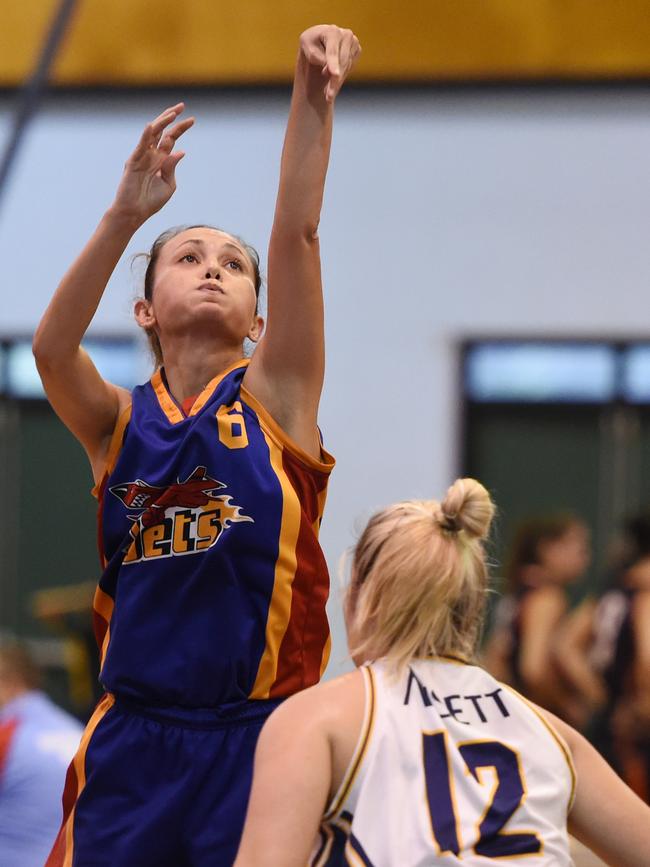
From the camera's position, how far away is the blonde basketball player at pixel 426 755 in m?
1.77

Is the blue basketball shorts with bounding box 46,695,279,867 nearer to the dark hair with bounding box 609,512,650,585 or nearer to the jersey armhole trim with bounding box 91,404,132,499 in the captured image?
the jersey armhole trim with bounding box 91,404,132,499

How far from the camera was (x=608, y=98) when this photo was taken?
7.29 metres

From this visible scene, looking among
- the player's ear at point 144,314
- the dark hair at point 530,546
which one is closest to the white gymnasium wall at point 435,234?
the dark hair at point 530,546

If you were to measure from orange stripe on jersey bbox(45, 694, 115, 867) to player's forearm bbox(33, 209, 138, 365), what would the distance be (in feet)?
1.93

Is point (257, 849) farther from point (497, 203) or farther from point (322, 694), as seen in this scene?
point (497, 203)

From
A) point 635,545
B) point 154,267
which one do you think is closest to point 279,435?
point 154,267

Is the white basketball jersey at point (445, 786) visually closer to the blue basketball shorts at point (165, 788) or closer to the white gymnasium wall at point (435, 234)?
the blue basketball shorts at point (165, 788)

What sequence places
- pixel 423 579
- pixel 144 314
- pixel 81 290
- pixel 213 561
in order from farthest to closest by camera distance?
pixel 144 314
pixel 81 290
pixel 213 561
pixel 423 579

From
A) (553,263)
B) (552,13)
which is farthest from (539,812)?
(552,13)

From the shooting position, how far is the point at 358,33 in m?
7.40

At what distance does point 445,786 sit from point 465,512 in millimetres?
409

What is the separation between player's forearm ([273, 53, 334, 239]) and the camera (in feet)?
6.86

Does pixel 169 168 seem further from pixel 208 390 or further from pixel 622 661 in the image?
pixel 622 661

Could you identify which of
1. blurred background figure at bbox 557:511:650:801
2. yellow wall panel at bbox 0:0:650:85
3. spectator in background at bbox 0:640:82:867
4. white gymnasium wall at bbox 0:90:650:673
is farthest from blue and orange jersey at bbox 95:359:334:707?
yellow wall panel at bbox 0:0:650:85
